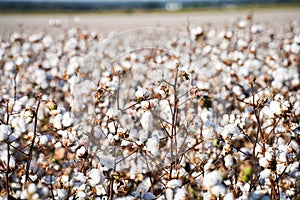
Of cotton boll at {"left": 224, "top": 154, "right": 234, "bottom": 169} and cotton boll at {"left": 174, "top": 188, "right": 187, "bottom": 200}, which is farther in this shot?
cotton boll at {"left": 224, "top": 154, "right": 234, "bottom": 169}

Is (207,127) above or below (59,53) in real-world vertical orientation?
Result: below

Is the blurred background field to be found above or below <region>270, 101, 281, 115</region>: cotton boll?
above

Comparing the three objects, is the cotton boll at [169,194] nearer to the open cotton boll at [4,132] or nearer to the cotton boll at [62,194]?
the cotton boll at [62,194]

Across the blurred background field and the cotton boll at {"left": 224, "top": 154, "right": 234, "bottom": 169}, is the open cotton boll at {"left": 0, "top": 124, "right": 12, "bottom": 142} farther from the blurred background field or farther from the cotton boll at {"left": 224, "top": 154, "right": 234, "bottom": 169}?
the blurred background field

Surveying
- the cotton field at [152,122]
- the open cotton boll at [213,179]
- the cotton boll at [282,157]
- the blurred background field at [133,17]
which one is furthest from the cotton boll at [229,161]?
the blurred background field at [133,17]

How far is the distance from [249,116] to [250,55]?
68 centimetres

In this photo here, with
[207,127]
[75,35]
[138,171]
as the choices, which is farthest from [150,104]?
[75,35]

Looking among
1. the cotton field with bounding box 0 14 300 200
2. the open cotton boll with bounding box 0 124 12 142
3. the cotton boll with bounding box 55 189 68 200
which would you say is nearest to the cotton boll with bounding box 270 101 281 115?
the cotton field with bounding box 0 14 300 200

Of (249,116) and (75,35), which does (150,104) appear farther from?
(75,35)

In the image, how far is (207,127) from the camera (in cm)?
142

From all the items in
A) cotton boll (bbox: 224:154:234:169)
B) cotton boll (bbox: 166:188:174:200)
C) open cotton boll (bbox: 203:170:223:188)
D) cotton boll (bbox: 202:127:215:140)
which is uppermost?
cotton boll (bbox: 202:127:215:140)

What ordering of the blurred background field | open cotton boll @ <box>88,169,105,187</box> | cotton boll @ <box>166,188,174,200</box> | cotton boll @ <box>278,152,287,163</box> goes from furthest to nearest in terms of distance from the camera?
the blurred background field → cotton boll @ <box>278,152,287,163</box> → open cotton boll @ <box>88,169,105,187</box> → cotton boll @ <box>166,188,174,200</box>

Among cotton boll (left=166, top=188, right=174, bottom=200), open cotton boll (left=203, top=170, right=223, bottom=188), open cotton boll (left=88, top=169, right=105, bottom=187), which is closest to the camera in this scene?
open cotton boll (left=203, top=170, right=223, bottom=188)

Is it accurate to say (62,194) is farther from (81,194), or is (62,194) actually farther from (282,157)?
(282,157)
